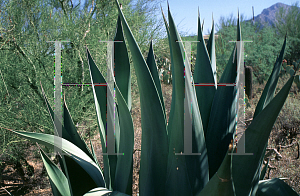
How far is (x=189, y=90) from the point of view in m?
0.40

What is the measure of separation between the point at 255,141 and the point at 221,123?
15cm

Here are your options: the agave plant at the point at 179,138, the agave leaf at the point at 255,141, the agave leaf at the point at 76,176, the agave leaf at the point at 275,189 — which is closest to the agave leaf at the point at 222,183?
the agave plant at the point at 179,138

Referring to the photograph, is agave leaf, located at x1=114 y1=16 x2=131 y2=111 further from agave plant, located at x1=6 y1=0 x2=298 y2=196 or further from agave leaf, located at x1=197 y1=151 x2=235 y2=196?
agave leaf, located at x1=197 y1=151 x2=235 y2=196

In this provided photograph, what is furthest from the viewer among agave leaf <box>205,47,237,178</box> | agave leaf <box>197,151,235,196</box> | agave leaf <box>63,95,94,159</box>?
agave leaf <box>63,95,94,159</box>

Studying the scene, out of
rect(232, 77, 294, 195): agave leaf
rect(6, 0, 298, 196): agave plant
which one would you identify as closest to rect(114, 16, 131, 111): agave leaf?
rect(6, 0, 298, 196): agave plant

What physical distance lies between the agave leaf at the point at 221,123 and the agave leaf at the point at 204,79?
0.09 feet

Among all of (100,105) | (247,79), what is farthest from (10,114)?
(247,79)

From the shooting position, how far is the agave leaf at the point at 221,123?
539mm

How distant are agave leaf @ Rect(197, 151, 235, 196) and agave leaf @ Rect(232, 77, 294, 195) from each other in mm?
100

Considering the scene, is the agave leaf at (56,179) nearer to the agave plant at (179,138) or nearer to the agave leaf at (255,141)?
the agave plant at (179,138)

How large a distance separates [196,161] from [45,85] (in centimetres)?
210

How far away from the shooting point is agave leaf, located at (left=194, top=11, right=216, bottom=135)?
24.1 inches

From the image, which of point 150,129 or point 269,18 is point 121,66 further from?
point 269,18

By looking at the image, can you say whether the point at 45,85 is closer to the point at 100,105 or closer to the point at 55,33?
the point at 55,33
